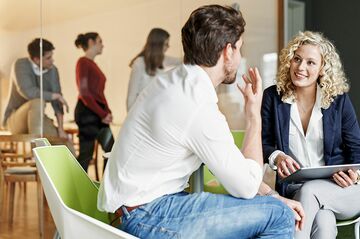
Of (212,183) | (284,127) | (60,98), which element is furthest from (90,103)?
(284,127)

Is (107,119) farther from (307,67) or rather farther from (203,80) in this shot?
(203,80)

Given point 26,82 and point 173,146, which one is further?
point 26,82

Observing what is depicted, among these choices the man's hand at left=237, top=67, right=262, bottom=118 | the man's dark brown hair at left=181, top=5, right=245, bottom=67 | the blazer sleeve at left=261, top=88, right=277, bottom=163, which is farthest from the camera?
the blazer sleeve at left=261, top=88, right=277, bottom=163

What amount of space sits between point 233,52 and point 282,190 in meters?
1.01

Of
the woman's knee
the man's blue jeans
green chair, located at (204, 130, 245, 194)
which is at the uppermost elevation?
the man's blue jeans

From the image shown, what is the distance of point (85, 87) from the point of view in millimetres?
4816

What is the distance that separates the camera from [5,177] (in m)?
4.25

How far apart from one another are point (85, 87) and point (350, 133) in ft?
9.55

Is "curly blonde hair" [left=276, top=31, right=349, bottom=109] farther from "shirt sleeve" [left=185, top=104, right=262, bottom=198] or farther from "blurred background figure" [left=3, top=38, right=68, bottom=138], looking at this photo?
"blurred background figure" [left=3, top=38, right=68, bottom=138]

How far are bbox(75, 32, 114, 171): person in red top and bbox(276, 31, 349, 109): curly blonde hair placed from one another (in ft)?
8.46

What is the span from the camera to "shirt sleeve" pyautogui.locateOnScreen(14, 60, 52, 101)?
15.3ft

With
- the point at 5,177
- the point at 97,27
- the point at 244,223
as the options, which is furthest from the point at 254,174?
the point at 97,27

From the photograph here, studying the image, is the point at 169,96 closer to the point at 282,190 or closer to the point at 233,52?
the point at 233,52

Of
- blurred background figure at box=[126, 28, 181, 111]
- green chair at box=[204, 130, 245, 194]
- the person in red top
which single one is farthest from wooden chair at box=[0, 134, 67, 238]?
green chair at box=[204, 130, 245, 194]
